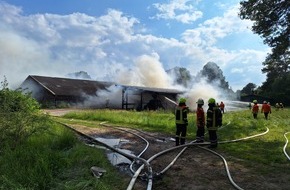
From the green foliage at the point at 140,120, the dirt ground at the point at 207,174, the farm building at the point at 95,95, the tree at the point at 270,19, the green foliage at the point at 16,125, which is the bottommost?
the dirt ground at the point at 207,174

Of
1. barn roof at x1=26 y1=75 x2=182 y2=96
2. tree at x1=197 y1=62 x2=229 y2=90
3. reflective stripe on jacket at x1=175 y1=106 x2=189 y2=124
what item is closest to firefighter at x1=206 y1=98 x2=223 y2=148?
reflective stripe on jacket at x1=175 y1=106 x2=189 y2=124

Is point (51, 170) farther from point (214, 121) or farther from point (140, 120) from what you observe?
point (140, 120)

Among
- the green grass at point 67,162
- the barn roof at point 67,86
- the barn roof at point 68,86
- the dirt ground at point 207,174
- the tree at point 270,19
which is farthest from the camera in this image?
the barn roof at point 67,86

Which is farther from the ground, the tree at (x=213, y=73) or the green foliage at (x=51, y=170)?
the tree at (x=213, y=73)

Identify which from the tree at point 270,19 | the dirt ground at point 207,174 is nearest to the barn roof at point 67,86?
the tree at point 270,19

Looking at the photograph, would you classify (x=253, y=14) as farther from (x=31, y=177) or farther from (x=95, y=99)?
(x=95, y=99)

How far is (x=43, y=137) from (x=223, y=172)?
19.1 feet

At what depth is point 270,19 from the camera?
54.5ft

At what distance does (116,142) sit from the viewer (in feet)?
40.2

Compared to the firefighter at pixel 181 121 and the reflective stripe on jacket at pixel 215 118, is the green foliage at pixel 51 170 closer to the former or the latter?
the firefighter at pixel 181 121

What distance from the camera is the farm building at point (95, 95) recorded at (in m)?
37.3

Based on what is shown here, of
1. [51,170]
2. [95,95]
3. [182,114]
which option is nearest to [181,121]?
[182,114]

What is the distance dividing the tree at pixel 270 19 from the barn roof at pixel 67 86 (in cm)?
2826

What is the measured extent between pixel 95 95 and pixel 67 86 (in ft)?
13.0
